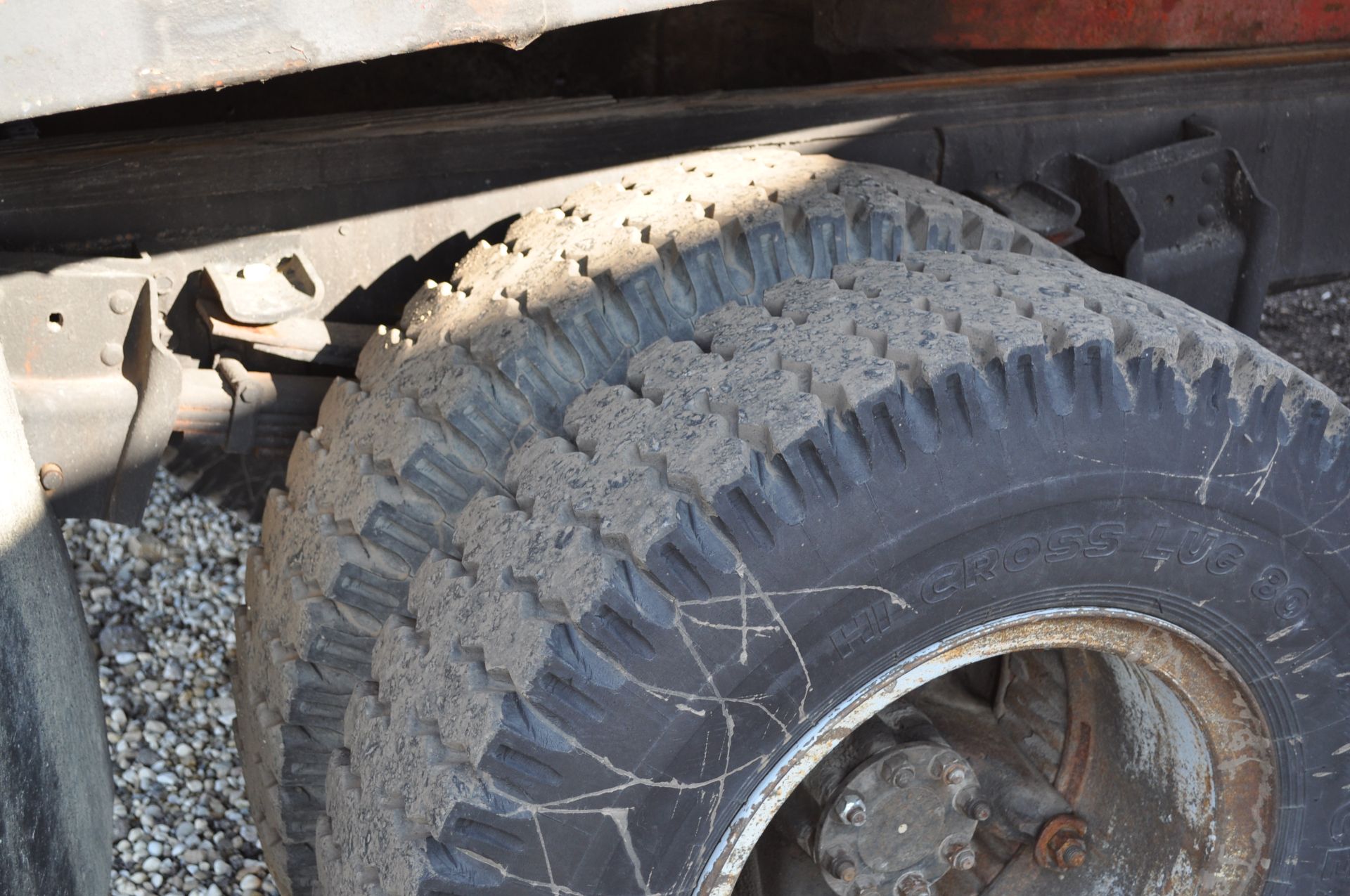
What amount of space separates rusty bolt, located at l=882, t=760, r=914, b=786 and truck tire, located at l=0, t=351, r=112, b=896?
1034mm

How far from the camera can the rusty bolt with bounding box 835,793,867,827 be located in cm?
174

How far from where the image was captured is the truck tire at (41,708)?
1.41 m

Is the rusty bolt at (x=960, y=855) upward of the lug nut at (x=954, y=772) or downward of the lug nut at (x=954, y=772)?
downward

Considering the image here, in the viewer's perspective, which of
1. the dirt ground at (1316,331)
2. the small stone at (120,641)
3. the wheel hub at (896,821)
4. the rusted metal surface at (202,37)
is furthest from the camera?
the dirt ground at (1316,331)

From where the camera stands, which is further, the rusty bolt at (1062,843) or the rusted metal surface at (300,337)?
the rusty bolt at (1062,843)

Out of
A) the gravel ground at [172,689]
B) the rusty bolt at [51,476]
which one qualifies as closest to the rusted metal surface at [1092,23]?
the rusty bolt at [51,476]

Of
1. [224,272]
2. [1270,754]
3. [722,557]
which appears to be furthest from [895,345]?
[224,272]

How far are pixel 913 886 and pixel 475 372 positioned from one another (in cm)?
94

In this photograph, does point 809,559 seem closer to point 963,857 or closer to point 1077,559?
point 1077,559

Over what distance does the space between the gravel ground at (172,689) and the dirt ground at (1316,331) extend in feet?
10.2

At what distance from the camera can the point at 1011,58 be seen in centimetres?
254

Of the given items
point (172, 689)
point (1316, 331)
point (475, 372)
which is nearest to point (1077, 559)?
point (475, 372)

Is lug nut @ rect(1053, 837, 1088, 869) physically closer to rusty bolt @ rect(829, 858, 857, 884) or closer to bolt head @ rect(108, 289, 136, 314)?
rusty bolt @ rect(829, 858, 857, 884)

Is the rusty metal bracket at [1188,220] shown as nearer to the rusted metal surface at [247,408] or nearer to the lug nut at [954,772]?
the lug nut at [954,772]
